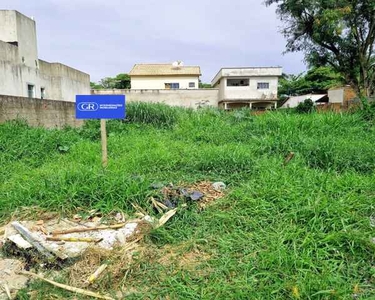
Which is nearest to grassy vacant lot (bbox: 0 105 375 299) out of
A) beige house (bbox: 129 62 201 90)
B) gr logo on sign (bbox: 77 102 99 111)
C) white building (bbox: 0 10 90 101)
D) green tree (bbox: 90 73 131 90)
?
gr logo on sign (bbox: 77 102 99 111)

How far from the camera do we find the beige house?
2531 centimetres

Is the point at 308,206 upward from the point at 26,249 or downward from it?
upward

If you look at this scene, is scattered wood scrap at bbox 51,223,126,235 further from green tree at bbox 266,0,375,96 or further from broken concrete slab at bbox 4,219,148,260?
green tree at bbox 266,0,375,96

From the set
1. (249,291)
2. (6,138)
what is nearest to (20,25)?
(6,138)

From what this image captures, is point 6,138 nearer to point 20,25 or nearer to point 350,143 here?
point 350,143

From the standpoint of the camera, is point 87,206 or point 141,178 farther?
point 141,178

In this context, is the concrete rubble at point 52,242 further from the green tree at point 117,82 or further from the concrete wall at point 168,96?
the green tree at point 117,82

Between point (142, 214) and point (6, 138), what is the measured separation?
422 cm

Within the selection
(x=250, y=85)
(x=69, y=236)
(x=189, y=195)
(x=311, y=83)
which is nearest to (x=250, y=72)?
(x=250, y=85)

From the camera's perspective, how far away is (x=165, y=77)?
25.5 m

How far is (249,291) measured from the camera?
67.5 inches

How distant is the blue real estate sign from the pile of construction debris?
5.60 ft

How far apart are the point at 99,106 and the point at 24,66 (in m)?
8.85

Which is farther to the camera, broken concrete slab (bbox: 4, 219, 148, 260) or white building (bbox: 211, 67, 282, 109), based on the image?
white building (bbox: 211, 67, 282, 109)
